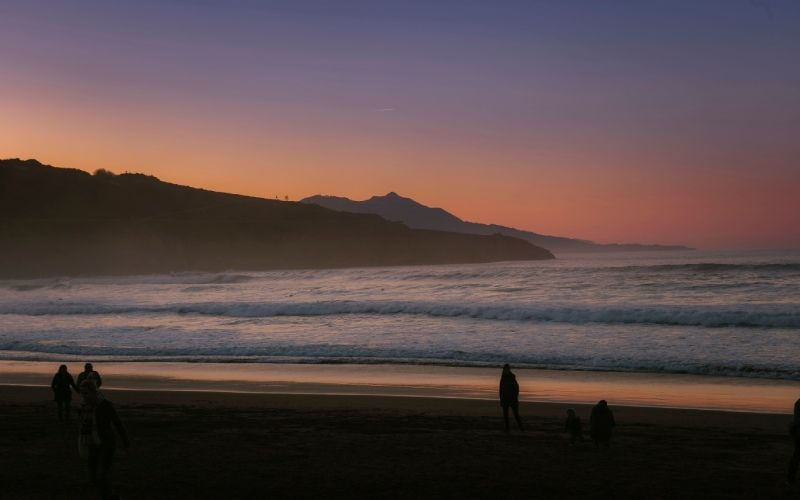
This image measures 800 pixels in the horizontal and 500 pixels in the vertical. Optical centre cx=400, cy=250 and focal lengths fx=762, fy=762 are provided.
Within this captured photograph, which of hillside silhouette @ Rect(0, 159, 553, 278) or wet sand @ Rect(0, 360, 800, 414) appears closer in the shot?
wet sand @ Rect(0, 360, 800, 414)

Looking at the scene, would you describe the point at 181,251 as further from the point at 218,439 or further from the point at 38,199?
the point at 218,439

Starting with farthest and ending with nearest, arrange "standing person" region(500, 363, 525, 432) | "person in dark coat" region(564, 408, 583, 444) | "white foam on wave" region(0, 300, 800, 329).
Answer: "white foam on wave" region(0, 300, 800, 329), "standing person" region(500, 363, 525, 432), "person in dark coat" region(564, 408, 583, 444)

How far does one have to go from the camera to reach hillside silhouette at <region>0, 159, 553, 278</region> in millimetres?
127688

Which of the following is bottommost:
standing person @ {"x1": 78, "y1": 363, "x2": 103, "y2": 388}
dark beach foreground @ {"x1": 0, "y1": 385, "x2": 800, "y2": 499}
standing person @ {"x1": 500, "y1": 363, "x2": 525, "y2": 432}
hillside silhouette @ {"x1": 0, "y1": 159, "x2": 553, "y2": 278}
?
dark beach foreground @ {"x1": 0, "y1": 385, "x2": 800, "y2": 499}

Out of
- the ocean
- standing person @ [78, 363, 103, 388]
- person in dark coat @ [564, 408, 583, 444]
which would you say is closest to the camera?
standing person @ [78, 363, 103, 388]

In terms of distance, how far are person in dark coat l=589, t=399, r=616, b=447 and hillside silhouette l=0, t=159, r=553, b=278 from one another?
4467 inches

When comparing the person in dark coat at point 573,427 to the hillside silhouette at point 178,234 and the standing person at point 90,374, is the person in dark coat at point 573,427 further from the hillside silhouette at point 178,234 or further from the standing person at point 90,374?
the hillside silhouette at point 178,234

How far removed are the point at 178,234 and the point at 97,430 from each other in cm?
13853

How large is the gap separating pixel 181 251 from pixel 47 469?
126 m

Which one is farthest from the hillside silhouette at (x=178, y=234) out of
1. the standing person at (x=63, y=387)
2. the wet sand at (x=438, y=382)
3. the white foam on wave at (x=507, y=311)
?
the standing person at (x=63, y=387)

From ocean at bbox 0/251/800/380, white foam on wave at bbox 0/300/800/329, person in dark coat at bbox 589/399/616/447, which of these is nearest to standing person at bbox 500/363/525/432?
person in dark coat at bbox 589/399/616/447

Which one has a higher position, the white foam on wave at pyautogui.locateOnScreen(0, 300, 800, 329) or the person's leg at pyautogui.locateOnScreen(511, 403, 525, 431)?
the white foam on wave at pyautogui.locateOnScreen(0, 300, 800, 329)

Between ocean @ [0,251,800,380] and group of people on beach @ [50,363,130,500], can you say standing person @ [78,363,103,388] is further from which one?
ocean @ [0,251,800,380]

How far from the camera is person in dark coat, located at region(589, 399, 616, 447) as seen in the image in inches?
463
